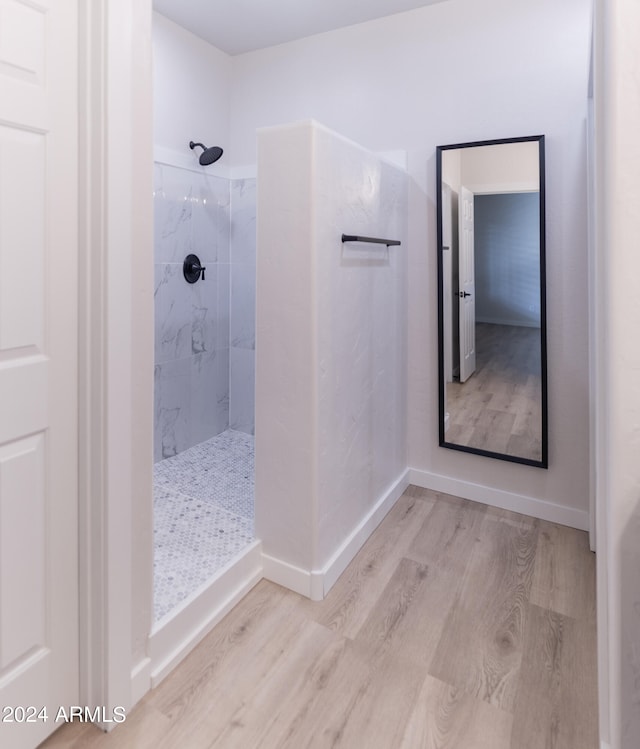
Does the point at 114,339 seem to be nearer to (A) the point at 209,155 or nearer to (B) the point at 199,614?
(B) the point at 199,614

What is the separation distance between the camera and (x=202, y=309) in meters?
3.14

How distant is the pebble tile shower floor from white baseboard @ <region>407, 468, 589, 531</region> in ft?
3.28

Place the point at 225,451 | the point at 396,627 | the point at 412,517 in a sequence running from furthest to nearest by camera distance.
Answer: the point at 225,451, the point at 412,517, the point at 396,627

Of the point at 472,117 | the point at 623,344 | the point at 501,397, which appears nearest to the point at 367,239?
the point at 472,117

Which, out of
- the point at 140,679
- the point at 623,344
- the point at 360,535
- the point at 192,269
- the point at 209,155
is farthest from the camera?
the point at 192,269

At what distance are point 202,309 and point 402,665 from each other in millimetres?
2322

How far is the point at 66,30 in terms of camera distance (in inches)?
45.6

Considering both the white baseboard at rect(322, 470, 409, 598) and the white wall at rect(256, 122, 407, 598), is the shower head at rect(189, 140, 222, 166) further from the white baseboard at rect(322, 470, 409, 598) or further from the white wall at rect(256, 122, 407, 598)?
the white baseboard at rect(322, 470, 409, 598)

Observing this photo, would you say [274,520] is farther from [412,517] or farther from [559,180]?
[559,180]

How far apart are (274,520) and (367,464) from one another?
1.78ft

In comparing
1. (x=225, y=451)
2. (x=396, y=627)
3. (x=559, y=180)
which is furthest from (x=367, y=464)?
(x=559, y=180)

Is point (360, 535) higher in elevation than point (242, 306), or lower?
lower

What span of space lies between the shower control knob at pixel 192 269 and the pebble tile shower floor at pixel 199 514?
1071mm


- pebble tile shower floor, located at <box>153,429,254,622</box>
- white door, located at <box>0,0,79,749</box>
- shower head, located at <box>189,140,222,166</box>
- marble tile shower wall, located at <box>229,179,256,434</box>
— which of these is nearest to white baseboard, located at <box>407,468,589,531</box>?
pebble tile shower floor, located at <box>153,429,254,622</box>
